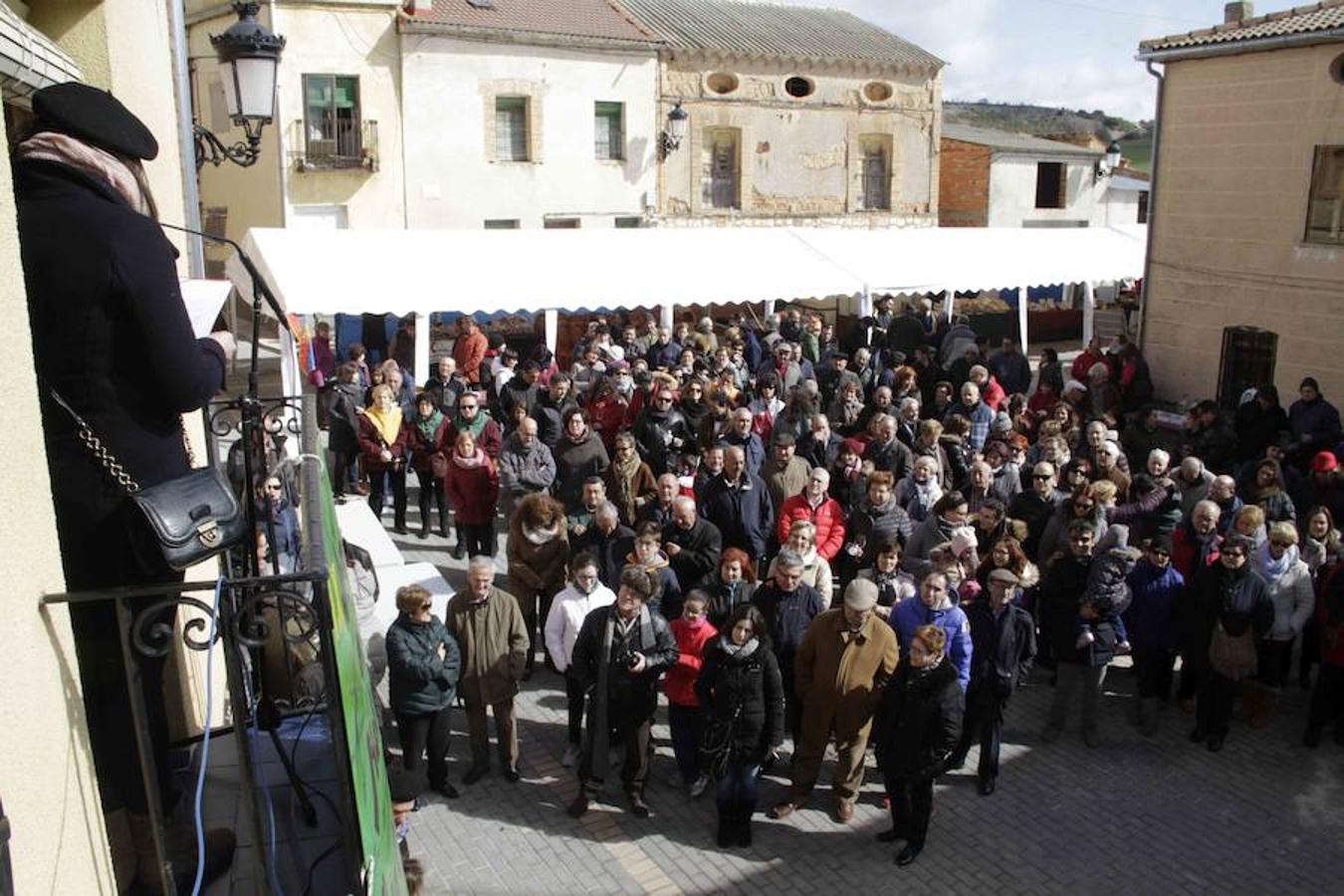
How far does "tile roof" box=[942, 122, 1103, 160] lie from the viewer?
1233 inches

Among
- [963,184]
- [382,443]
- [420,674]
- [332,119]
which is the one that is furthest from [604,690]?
[963,184]

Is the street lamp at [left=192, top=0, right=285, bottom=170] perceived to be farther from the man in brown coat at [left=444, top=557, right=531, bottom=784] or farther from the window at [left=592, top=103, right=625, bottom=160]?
the window at [left=592, top=103, right=625, bottom=160]

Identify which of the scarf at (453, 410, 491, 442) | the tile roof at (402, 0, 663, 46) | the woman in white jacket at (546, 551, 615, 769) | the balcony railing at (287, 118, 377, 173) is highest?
the tile roof at (402, 0, 663, 46)

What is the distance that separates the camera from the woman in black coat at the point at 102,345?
9.18ft

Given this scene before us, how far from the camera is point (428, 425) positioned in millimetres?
11156

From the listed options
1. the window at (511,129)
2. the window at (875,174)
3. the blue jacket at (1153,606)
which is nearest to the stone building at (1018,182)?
the window at (875,174)

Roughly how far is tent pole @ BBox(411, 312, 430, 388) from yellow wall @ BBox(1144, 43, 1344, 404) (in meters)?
11.1

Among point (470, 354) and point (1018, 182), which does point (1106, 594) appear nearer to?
point (470, 354)

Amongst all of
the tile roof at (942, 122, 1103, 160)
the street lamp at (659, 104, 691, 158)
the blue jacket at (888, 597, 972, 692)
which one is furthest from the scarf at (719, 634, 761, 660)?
the tile roof at (942, 122, 1103, 160)

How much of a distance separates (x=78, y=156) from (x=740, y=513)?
6.65 m

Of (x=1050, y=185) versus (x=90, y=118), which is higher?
(x=1050, y=185)

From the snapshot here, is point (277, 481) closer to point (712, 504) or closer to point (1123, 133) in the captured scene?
point (712, 504)

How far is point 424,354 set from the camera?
1467cm

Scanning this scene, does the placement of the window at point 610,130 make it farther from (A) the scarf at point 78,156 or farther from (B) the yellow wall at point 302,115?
(A) the scarf at point 78,156
